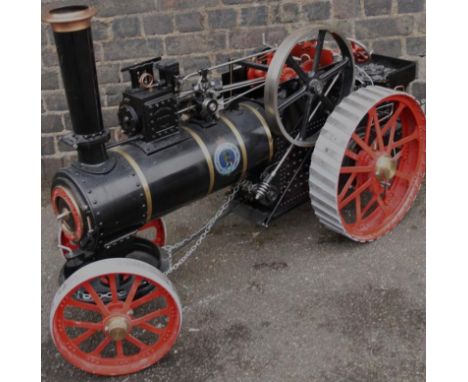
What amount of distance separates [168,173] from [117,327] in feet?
3.19

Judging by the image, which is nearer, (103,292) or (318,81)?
(103,292)

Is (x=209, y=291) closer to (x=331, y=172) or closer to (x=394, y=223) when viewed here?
(x=331, y=172)

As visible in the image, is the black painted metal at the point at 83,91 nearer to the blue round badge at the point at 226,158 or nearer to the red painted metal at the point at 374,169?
the blue round badge at the point at 226,158

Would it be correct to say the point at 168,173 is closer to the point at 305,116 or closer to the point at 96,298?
the point at 96,298

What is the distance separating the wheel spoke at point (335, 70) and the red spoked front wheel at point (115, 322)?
6.02 ft

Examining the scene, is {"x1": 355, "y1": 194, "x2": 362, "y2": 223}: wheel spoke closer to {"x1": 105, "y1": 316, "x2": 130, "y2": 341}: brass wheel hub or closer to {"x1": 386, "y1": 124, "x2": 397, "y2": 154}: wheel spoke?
{"x1": 386, "y1": 124, "x2": 397, "y2": 154}: wheel spoke

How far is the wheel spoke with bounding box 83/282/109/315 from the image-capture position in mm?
3486

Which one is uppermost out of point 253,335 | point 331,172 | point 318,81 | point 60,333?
point 318,81

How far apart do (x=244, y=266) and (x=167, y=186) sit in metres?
1.04

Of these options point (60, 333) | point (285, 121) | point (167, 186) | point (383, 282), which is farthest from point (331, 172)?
point (60, 333)

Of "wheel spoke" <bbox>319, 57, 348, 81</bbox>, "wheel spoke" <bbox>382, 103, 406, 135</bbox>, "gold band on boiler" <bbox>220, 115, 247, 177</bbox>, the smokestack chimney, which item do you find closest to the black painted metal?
the smokestack chimney

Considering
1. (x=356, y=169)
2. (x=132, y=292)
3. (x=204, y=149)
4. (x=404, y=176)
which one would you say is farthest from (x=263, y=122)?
(x=132, y=292)

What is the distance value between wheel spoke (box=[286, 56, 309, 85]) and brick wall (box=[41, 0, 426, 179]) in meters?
1.58

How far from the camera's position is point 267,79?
13.3 feet
